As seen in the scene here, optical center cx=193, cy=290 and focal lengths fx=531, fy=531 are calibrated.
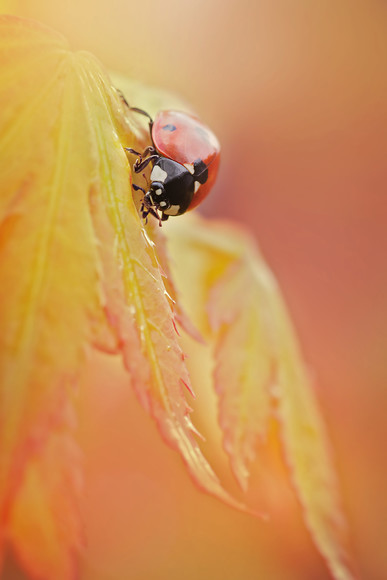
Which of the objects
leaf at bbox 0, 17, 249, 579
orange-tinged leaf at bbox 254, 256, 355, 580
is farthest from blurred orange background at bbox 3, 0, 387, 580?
leaf at bbox 0, 17, 249, 579

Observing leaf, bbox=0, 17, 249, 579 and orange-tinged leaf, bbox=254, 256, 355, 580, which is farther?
orange-tinged leaf, bbox=254, 256, 355, 580

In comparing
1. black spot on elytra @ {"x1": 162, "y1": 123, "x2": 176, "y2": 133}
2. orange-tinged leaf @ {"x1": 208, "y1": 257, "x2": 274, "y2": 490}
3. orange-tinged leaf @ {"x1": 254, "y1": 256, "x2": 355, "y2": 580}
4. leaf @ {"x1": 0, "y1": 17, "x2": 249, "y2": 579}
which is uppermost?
black spot on elytra @ {"x1": 162, "y1": 123, "x2": 176, "y2": 133}

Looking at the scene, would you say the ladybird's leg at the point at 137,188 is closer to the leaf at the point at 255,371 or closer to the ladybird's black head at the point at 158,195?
the ladybird's black head at the point at 158,195

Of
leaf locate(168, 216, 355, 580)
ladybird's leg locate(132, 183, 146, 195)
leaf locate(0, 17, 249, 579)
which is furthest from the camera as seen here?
leaf locate(168, 216, 355, 580)

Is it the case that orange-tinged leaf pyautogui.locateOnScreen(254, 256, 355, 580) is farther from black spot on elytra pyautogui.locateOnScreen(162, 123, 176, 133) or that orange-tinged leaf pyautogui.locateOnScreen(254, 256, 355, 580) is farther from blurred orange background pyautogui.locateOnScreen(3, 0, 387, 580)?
black spot on elytra pyautogui.locateOnScreen(162, 123, 176, 133)

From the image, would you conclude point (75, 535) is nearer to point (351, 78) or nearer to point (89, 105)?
point (89, 105)

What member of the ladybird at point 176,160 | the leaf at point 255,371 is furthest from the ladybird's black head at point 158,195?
the leaf at point 255,371

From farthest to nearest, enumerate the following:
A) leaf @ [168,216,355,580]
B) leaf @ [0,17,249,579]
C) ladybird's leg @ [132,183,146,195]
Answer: leaf @ [168,216,355,580], ladybird's leg @ [132,183,146,195], leaf @ [0,17,249,579]

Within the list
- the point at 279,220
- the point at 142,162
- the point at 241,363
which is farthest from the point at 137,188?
the point at 279,220
